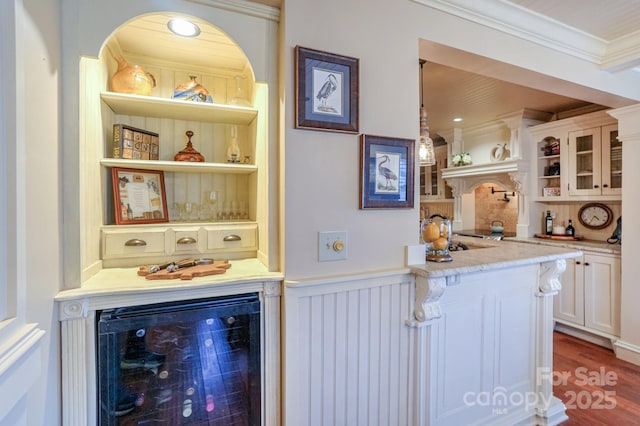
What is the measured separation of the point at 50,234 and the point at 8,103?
0.43 meters

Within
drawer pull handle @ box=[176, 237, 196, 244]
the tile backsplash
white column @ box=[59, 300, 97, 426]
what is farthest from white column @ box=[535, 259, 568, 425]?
the tile backsplash

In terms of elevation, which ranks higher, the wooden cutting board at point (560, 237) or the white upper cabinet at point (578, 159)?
the white upper cabinet at point (578, 159)

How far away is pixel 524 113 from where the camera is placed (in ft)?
11.8

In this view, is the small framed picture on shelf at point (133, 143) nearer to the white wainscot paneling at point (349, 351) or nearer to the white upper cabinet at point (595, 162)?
the white wainscot paneling at point (349, 351)

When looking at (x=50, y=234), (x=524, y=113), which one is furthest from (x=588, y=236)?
(x=50, y=234)

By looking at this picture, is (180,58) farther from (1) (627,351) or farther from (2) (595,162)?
(1) (627,351)

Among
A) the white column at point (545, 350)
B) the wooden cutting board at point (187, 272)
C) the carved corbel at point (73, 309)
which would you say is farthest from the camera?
the white column at point (545, 350)

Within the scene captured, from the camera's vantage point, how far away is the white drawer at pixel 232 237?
1571mm

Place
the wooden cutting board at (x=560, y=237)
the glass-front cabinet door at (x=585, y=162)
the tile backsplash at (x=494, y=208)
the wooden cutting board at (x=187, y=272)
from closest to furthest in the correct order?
the wooden cutting board at (x=187, y=272)
the glass-front cabinet door at (x=585, y=162)
the wooden cutting board at (x=560, y=237)
the tile backsplash at (x=494, y=208)

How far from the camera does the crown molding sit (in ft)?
5.15

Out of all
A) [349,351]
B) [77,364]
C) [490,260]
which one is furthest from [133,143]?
[490,260]

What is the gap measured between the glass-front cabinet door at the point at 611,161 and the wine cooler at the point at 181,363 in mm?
3691

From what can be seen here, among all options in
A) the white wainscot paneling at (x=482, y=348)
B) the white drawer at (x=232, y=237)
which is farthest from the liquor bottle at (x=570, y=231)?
→ the white drawer at (x=232, y=237)

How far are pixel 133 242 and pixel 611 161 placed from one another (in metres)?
4.19
